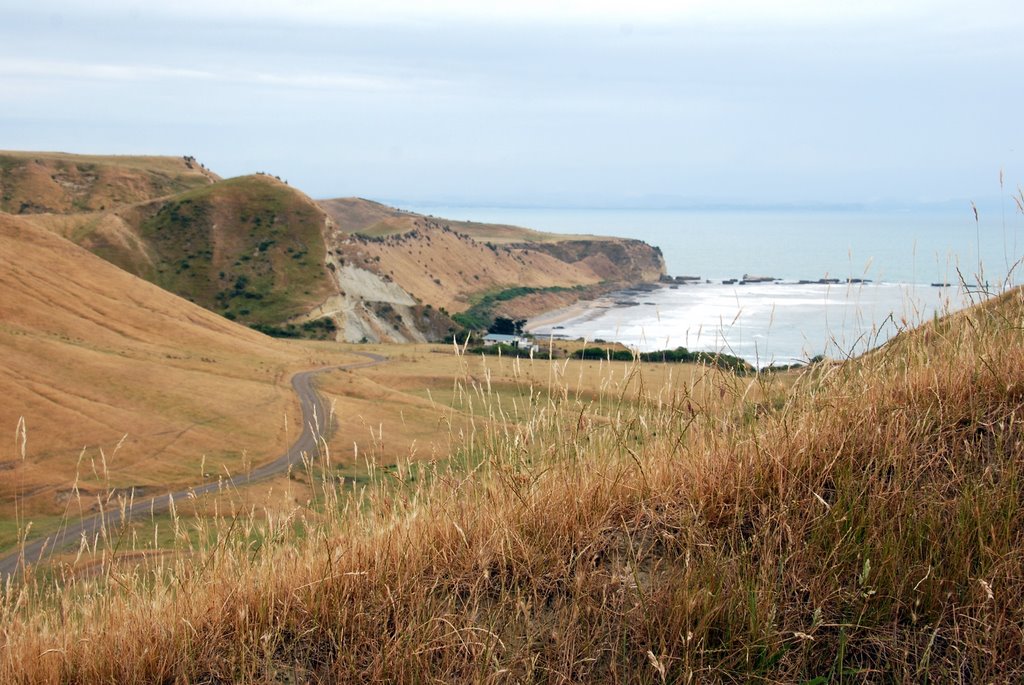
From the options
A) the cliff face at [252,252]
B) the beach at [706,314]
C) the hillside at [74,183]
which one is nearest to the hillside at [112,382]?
the beach at [706,314]

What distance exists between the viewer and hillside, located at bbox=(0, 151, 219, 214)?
388 ft

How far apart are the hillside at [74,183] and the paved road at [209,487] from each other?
8099 cm

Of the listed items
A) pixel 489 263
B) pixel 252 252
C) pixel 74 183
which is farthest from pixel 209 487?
pixel 489 263

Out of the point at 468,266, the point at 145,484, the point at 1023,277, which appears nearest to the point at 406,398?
the point at 145,484

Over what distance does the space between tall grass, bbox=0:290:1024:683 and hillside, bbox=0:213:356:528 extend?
1197cm

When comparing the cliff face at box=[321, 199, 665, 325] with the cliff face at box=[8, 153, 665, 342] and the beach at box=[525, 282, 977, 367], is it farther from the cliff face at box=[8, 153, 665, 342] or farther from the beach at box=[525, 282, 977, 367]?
the beach at box=[525, 282, 977, 367]

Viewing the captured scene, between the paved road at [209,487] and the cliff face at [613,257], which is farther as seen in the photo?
the cliff face at [613,257]

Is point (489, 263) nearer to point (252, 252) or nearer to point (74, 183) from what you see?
point (252, 252)

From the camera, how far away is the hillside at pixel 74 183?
11819cm

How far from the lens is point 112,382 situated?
36500mm

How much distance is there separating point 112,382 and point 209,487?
666 inches

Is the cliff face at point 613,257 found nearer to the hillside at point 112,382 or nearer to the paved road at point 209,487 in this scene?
the paved road at point 209,487

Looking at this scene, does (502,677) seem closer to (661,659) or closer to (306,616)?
(661,659)

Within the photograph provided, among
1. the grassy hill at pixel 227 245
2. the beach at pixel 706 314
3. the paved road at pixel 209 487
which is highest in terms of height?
the grassy hill at pixel 227 245
